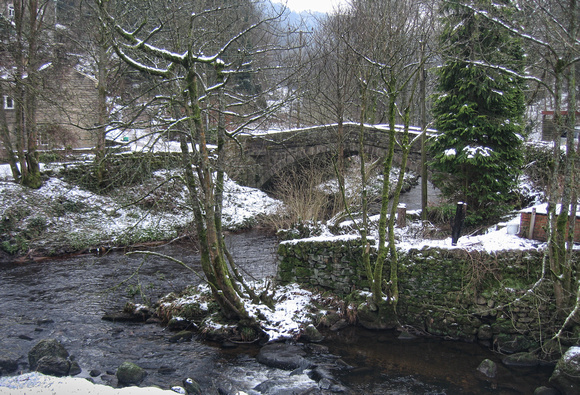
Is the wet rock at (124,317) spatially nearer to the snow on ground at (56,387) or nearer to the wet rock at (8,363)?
the wet rock at (8,363)

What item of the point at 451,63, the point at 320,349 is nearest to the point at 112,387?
the point at 320,349

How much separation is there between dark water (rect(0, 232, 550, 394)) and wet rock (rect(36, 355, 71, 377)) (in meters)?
0.31

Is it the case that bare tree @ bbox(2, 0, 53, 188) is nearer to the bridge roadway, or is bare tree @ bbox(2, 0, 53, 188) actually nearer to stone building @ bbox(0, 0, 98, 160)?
stone building @ bbox(0, 0, 98, 160)

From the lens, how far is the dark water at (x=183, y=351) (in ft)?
22.2

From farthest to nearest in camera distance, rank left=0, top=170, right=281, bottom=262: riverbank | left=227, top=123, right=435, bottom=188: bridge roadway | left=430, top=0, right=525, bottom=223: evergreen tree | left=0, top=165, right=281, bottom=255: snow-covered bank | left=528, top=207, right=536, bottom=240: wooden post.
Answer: left=227, top=123, right=435, bottom=188: bridge roadway
left=0, top=165, right=281, bottom=255: snow-covered bank
left=0, top=170, right=281, bottom=262: riverbank
left=430, top=0, right=525, bottom=223: evergreen tree
left=528, top=207, right=536, bottom=240: wooden post

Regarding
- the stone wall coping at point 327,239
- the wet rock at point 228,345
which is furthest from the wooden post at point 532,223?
the wet rock at point 228,345

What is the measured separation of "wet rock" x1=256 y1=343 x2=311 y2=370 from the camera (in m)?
7.29

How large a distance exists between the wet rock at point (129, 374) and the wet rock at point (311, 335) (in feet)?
9.81

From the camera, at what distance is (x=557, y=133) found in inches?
292

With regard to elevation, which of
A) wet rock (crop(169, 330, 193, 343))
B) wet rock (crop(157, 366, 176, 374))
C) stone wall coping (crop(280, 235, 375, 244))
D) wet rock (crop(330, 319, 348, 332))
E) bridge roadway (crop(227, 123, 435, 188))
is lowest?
wet rock (crop(157, 366, 176, 374))

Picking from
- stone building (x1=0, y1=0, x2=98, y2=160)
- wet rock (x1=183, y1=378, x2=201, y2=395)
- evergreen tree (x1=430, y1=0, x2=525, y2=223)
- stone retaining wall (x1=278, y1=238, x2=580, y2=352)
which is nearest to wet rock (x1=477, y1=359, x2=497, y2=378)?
stone retaining wall (x1=278, y1=238, x2=580, y2=352)

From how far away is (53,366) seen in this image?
22.1 feet

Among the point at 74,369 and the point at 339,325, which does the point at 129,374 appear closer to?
the point at 74,369

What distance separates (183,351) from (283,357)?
1.79 metres
